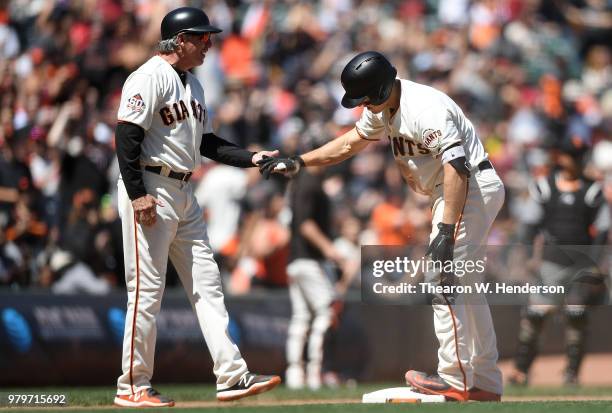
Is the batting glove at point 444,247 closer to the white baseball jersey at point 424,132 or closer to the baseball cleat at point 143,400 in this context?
the white baseball jersey at point 424,132

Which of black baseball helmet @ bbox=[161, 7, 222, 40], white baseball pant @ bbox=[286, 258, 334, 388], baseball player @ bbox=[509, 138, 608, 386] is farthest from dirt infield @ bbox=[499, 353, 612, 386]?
black baseball helmet @ bbox=[161, 7, 222, 40]

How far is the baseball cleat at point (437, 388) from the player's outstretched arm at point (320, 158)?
1.75 metres

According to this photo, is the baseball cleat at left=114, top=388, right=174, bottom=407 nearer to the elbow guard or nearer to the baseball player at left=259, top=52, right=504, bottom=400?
the baseball player at left=259, top=52, right=504, bottom=400

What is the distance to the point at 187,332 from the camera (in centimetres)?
1231

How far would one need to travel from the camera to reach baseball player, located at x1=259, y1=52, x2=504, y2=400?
761cm

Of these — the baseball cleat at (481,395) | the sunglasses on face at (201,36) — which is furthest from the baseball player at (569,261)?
the sunglasses on face at (201,36)

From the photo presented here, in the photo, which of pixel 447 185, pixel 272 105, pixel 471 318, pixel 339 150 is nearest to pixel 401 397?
pixel 471 318

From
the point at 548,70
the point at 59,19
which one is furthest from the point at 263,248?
the point at 548,70

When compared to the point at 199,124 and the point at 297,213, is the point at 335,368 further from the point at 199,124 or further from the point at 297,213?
the point at 199,124

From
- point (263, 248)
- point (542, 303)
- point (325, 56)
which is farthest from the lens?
point (325, 56)

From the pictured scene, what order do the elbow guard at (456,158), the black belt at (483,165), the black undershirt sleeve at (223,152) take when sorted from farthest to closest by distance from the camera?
the black undershirt sleeve at (223,152) → the black belt at (483,165) → the elbow guard at (456,158)

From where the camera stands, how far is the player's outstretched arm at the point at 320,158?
27.1 ft

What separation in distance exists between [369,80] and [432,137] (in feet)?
1.88

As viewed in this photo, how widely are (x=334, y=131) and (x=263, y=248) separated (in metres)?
2.25
